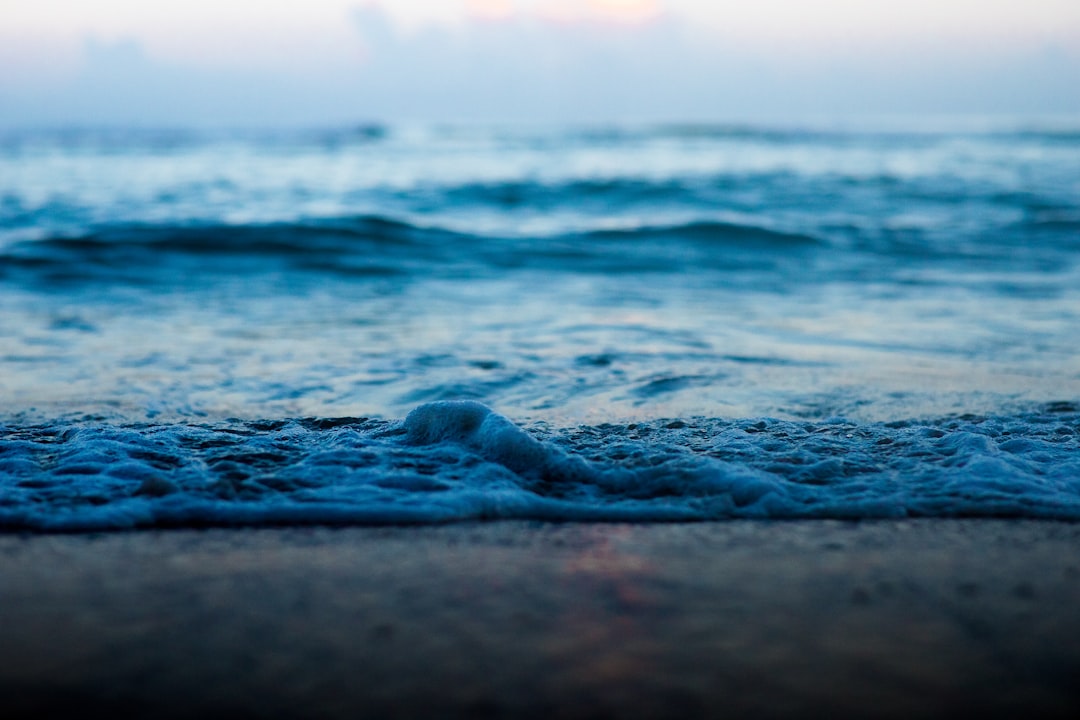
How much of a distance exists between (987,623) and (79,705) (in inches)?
62.7

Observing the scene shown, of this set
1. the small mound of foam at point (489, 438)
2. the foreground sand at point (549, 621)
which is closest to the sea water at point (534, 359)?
the small mound of foam at point (489, 438)

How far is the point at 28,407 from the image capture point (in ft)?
12.0

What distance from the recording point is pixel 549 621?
179 centimetres

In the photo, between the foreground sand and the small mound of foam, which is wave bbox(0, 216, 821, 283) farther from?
the foreground sand

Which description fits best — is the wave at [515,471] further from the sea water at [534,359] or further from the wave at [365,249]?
the wave at [365,249]

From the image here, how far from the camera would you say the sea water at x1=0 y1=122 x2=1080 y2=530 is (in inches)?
102

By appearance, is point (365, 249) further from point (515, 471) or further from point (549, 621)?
point (549, 621)

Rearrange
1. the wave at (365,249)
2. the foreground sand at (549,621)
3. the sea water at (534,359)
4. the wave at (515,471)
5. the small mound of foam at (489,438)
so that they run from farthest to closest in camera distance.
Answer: the wave at (365,249) → the small mound of foam at (489,438) → the sea water at (534,359) → the wave at (515,471) → the foreground sand at (549,621)

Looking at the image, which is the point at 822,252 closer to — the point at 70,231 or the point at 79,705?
the point at 70,231

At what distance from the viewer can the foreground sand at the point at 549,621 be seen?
1.54 metres

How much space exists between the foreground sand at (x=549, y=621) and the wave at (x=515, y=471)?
0.11 m

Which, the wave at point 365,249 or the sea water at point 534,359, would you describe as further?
the wave at point 365,249

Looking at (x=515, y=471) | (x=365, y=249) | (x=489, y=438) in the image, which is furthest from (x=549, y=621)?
(x=365, y=249)

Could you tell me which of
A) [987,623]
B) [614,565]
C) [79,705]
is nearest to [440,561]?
[614,565]
